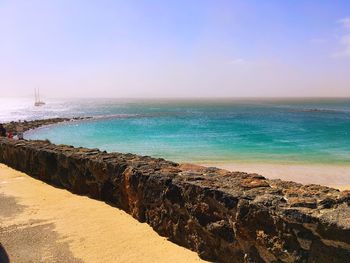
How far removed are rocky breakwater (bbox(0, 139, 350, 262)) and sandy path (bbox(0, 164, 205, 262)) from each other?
0.27m

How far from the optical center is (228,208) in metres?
4.56

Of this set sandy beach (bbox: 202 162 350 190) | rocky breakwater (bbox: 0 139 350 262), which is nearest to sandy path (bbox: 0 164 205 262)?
rocky breakwater (bbox: 0 139 350 262)

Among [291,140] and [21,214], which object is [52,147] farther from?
[291,140]

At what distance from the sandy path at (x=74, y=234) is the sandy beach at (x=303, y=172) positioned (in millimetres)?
10571

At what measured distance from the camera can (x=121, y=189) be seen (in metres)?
6.77

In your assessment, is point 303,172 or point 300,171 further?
point 300,171

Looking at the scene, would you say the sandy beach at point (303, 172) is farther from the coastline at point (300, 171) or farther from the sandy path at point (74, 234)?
the sandy path at point (74, 234)

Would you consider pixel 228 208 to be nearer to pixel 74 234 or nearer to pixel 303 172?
pixel 74 234

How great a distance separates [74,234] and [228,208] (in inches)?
107

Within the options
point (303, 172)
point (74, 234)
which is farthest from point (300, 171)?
point (74, 234)

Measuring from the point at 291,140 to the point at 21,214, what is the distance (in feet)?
86.0

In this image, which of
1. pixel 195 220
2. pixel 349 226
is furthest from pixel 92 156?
pixel 349 226

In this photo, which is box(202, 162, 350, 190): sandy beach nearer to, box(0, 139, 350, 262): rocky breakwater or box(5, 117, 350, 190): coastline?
box(5, 117, 350, 190): coastline

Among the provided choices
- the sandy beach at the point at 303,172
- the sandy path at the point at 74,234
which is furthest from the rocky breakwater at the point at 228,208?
the sandy beach at the point at 303,172
